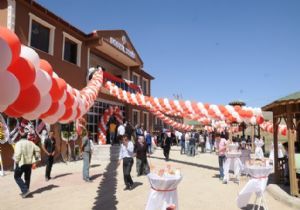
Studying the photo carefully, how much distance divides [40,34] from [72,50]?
2.90 meters

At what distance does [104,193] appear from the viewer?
8.34m

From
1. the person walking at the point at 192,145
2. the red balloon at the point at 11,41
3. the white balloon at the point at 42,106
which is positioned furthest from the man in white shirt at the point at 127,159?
the person walking at the point at 192,145

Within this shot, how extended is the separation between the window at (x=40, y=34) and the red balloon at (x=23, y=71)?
1109 cm

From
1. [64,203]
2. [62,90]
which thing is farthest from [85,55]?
[62,90]

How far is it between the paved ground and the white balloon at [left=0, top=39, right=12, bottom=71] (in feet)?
16.3

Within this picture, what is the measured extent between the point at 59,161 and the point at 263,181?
37.7 feet

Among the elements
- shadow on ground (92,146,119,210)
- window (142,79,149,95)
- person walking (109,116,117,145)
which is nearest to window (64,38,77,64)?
person walking (109,116,117,145)

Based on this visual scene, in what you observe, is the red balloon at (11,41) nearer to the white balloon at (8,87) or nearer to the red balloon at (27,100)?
the white balloon at (8,87)

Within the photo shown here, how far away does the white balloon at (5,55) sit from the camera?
263 centimetres

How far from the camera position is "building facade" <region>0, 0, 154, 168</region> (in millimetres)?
12750

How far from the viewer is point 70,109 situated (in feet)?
17.6

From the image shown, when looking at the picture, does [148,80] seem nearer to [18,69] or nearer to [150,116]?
[150,116]

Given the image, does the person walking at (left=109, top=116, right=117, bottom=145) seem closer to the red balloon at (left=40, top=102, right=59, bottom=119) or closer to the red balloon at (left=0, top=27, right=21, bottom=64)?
the red balloon at (left=40, top=102, right=59, bottom=119)

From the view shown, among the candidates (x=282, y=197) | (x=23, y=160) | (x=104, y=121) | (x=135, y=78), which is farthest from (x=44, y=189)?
(x=135, y=78)
